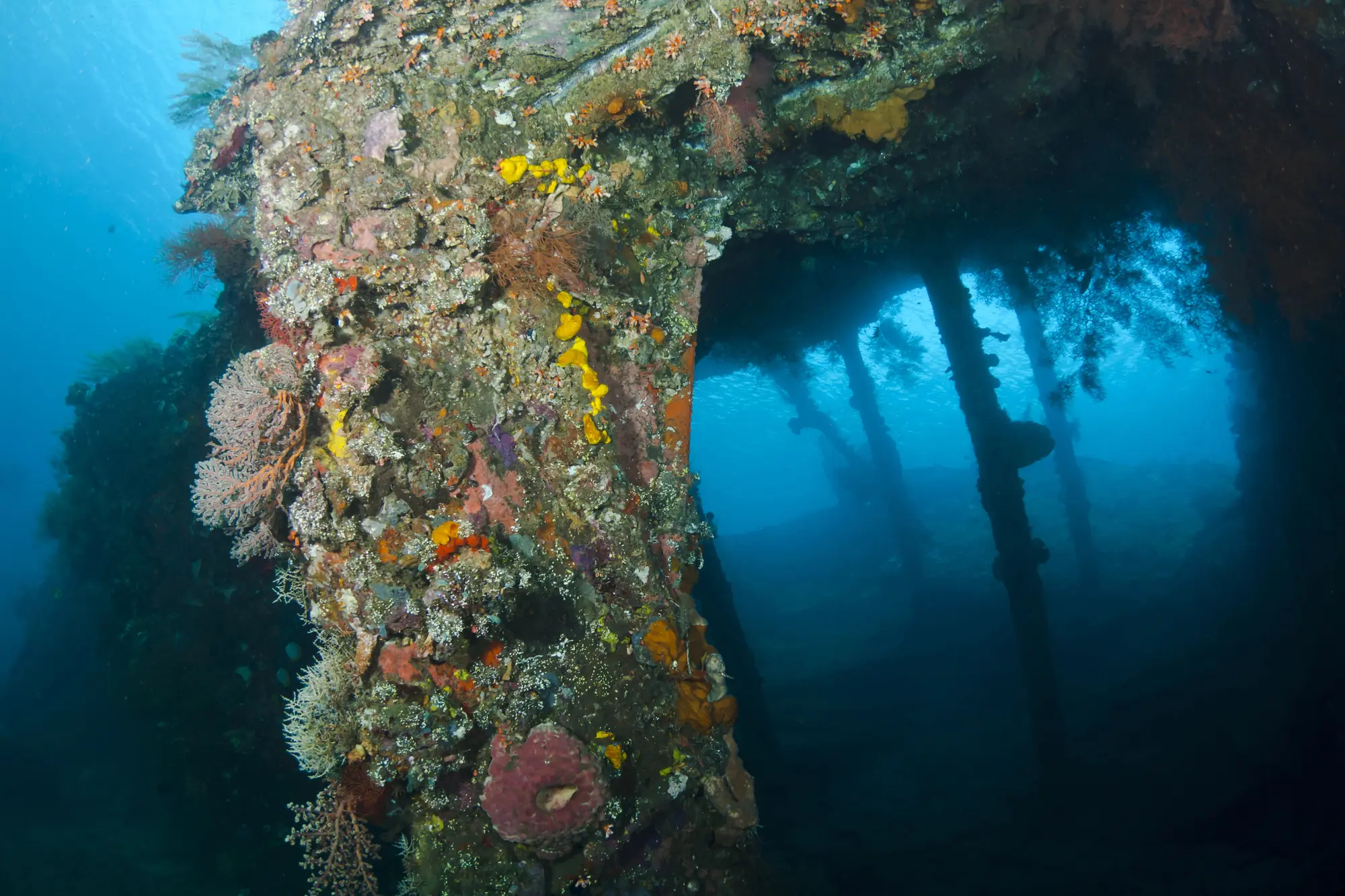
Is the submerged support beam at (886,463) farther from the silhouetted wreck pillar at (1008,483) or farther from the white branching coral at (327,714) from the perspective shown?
the white branching coral at (327,714)

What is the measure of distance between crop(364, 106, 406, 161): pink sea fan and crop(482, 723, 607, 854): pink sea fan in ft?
12.3

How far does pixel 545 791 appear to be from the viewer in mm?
3270

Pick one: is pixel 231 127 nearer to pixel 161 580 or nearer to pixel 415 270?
pixel 415 270

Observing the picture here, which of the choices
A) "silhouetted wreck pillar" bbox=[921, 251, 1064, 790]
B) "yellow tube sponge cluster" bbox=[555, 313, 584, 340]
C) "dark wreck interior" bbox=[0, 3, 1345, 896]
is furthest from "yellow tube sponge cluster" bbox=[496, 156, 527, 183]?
"silhouetted wreck pillar" bbox=[921, 251, 1064, 790]

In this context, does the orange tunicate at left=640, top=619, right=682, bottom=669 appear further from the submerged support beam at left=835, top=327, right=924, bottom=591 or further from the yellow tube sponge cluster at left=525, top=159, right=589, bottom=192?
the submerged support beam at left=835, top=327, right=924, bottom=591

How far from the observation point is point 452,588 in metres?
3.30

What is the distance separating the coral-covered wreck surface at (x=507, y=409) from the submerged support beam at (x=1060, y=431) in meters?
7.18

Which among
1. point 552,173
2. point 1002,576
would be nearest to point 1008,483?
point 1002,576

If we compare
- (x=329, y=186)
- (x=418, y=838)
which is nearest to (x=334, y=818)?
(x=418, y=838)

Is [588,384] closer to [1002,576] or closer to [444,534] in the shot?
[444,534]

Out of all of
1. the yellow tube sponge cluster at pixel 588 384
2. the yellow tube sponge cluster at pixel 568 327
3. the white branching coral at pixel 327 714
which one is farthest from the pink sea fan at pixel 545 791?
the yellow tube sponge cluster at pixel 568 327

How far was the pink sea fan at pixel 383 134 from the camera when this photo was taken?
3.90 meters

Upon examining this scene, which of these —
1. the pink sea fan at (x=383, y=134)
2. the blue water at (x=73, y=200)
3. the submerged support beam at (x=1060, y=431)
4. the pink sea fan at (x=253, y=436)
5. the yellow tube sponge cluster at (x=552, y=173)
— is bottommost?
the submerged support beam at (x=1060, y=431)

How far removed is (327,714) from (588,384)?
7.93 ft
